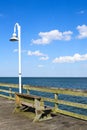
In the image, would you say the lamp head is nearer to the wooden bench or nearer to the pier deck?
the wooden bench

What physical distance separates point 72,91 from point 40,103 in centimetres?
122

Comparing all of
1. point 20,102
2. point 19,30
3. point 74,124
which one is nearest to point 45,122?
point 74,124

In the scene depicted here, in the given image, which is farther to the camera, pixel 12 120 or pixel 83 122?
pixel 12 120

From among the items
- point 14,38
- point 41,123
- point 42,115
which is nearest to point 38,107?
point 42,115

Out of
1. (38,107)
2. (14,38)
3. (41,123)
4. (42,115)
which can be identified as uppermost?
(14,38)

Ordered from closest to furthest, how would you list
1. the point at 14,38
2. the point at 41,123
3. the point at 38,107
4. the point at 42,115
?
the point at 41,123 < the point at 38,107 < the point at 42,115 < the point at 14,38

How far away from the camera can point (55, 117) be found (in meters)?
9.63

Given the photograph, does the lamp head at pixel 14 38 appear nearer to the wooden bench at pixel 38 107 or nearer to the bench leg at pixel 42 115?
the wooden bench at pixel 38 107

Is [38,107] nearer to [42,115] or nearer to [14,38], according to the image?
[42,115]

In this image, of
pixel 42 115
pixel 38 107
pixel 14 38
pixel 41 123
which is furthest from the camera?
pixel 14 38

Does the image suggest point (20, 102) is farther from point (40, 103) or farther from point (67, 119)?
point (67, 119)

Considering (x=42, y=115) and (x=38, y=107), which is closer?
(x=38, y=107)

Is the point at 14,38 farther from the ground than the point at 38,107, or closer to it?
farther from the ground

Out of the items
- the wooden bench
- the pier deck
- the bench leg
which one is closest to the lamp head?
the wooden bench
